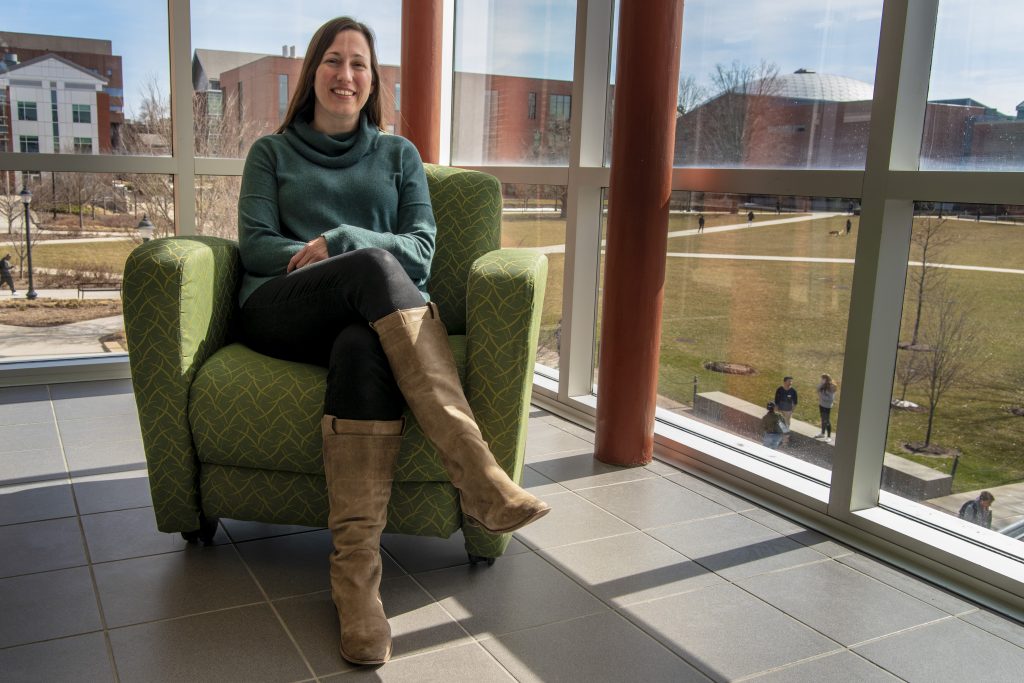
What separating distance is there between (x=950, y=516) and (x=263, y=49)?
3363 millimetres

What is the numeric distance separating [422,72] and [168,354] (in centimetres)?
246

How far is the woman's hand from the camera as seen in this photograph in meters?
2.21

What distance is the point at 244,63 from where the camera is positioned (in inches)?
159

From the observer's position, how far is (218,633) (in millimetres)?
1778

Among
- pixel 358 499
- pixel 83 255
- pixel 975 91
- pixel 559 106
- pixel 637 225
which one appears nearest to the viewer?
pixel 358 499

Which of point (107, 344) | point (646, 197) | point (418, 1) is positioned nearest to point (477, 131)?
point (418, 1)

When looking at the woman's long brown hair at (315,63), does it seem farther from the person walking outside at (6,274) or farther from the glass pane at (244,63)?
the person walking outside at (6,274)

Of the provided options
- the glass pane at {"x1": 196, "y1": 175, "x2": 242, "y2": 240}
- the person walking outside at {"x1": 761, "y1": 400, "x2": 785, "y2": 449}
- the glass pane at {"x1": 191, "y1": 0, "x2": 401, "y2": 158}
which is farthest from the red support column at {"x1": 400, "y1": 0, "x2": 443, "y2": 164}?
the person walking outside at {"x1": 761, "y1": 400, "x2": 785, "y2": 449}

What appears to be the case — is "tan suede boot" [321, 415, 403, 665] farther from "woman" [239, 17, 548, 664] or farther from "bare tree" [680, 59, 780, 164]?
"bare tree" [680, 59, 780, 164]

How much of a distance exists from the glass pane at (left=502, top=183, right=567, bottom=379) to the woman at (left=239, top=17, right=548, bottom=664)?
1.12 meters

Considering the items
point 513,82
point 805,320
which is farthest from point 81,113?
point 805,320

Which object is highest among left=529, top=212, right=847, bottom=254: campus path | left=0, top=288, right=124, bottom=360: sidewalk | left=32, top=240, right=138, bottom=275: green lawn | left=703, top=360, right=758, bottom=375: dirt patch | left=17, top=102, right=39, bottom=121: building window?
left=17, top=102, right=39, bottom=121: building window

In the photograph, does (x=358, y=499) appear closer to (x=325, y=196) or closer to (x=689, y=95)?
(x=325, y=196)

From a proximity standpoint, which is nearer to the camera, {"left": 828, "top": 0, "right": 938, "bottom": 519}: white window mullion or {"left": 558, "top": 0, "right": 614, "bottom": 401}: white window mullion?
{"left": 828, "top": 0, "right": 938, "bottom": 519}: white window mullion
